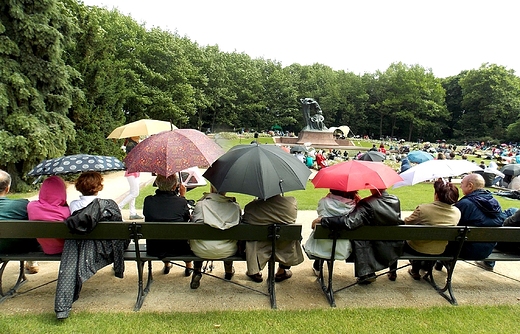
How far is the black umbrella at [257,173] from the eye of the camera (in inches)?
130

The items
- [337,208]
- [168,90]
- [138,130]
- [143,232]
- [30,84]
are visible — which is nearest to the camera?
[143,232]

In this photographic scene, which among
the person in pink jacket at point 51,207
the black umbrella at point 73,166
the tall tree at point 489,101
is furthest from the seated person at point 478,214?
the tall tree at point 489,101

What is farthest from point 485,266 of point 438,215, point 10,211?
point 10,211

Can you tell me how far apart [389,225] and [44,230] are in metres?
3.51

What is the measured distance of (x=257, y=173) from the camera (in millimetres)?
3381

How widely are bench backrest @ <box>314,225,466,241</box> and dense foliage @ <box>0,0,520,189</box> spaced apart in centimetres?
1043

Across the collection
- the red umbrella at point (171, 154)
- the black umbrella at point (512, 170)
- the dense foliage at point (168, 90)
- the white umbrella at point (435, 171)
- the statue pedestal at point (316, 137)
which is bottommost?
the statue pedestal at point (316, 137)

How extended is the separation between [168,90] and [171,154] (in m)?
31.4

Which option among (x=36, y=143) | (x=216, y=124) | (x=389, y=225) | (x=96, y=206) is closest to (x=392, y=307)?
(x=389, y=225)

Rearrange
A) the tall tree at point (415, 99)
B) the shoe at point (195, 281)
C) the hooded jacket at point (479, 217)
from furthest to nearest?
the tall tree at point (415, 99), the shoe at point (195, 281), the hooded jacket at point (479, 217)

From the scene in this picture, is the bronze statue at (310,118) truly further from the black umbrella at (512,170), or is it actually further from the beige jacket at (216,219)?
the beige jacket at (216,219)

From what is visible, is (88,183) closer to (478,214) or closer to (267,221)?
(267,221)

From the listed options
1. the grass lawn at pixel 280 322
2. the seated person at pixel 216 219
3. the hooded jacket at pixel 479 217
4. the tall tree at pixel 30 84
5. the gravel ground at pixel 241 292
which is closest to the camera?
the grass lawn at pixel 280 322

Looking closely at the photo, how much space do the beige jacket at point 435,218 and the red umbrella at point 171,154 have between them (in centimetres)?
249
